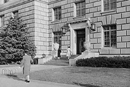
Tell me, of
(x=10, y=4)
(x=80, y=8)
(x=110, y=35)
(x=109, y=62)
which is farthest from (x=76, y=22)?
(x=10, y=4)

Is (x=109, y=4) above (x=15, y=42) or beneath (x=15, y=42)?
above

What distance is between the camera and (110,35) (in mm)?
24141

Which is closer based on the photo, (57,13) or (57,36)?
(57,36)

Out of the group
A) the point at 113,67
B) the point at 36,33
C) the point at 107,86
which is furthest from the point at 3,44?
the point at 107,86

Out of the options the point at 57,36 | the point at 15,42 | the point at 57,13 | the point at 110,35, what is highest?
the point at 57,13

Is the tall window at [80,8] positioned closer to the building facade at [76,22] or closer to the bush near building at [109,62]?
the building facade at [76,22]

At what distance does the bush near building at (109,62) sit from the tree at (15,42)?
32.5ft

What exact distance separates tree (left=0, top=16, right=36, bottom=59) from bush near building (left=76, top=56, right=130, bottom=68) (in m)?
9.92

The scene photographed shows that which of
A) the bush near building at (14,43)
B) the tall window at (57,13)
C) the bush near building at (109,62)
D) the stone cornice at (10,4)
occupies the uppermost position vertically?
the stone cornice at (10,4)

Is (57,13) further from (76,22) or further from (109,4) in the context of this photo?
(109,4)

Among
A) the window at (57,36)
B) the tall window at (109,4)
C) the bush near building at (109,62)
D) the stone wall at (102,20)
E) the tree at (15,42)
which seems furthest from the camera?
the window at (57,36)

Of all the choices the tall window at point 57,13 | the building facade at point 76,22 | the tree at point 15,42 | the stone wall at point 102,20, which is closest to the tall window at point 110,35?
the building facade at point 76,22

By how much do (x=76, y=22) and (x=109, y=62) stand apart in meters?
10.0

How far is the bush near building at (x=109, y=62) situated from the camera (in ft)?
56.7
